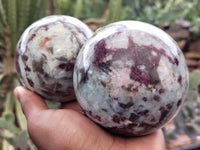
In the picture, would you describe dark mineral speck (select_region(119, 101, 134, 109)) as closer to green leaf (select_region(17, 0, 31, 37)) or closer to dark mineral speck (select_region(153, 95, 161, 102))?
dark mineral speck (select_region(153, 95, 161, 102))

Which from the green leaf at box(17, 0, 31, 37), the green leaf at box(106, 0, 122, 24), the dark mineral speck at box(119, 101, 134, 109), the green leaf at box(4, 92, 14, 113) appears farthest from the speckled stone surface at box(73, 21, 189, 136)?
the green leaf at box(17, 0, 31, 37)

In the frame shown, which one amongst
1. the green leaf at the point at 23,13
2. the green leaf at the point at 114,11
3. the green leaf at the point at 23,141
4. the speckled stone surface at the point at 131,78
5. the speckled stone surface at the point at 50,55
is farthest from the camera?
the green leaf at the point at 23,13

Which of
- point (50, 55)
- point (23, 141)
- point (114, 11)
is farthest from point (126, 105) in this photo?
point (114, 11)

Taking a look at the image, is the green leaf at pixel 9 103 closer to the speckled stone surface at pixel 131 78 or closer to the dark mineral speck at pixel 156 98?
the speckled stone surface at pixel 131 78

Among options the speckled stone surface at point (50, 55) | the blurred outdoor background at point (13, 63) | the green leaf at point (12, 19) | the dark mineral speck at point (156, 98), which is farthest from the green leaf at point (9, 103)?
the dark mineral speck at point (156, 98)

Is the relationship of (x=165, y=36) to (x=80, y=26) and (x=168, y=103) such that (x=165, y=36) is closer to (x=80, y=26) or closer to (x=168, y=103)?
(x=168, y=103)

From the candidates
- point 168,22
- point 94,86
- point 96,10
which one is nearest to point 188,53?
point 168,22
